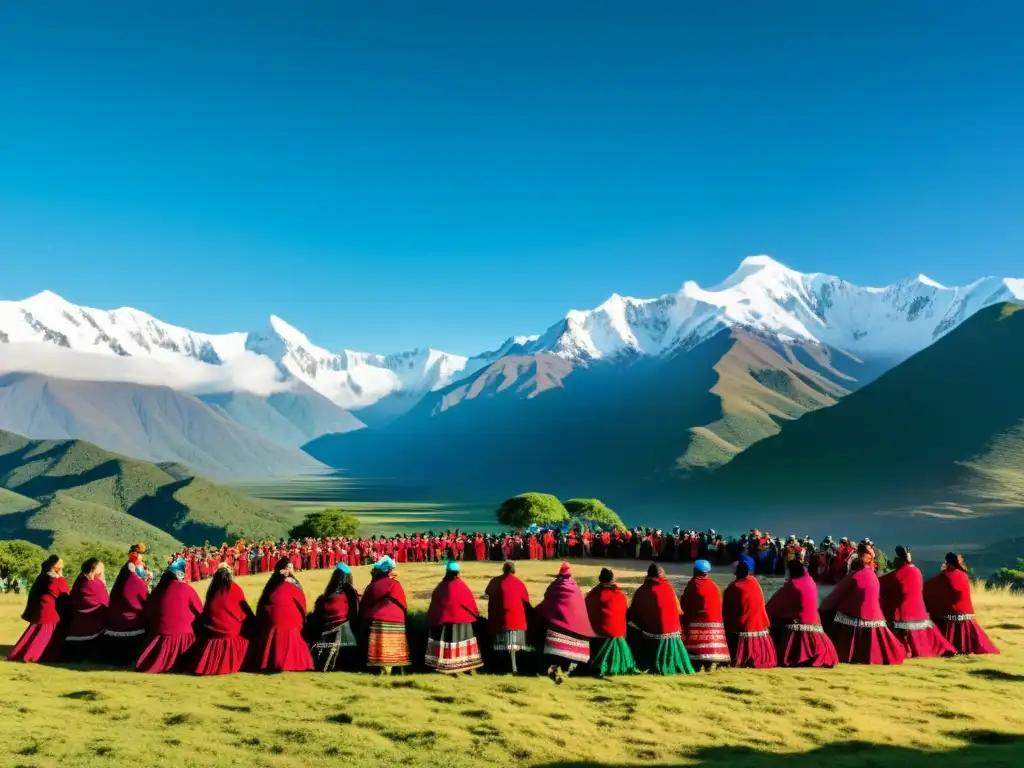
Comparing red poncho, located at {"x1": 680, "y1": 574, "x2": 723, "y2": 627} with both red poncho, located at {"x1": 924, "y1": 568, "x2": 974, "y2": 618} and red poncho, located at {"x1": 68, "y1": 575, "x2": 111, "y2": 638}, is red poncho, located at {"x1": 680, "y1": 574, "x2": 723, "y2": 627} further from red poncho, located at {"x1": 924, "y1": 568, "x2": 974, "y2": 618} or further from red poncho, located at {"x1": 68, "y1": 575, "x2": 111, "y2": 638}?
red poncho, located at {"x1": 68, "y1": 575, "x2": 111, "y2": 638}

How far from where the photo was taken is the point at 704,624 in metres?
13.0

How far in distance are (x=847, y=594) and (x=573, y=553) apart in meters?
24.9

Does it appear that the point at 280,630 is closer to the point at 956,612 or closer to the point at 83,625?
the point at 83,625

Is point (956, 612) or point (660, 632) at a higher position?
point (956, 612)

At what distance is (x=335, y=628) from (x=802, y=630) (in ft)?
25.8

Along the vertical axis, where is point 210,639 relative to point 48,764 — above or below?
above

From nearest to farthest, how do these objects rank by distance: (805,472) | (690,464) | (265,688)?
(265,688), (805,472), (690,464)

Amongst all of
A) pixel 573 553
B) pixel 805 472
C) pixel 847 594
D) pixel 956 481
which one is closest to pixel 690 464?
pixel 805 472

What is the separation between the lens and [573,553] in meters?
37.7

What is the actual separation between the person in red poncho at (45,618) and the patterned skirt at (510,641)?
7675 mm

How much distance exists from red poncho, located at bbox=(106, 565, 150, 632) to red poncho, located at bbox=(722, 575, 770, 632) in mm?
10075

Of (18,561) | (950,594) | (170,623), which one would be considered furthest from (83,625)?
(18,561)

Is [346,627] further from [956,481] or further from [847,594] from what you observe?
[956,481]

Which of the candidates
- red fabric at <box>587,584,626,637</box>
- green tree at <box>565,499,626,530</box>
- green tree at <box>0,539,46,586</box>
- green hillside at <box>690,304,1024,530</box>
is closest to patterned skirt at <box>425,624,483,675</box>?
red fabric at <box>587,584,626,637</box>
